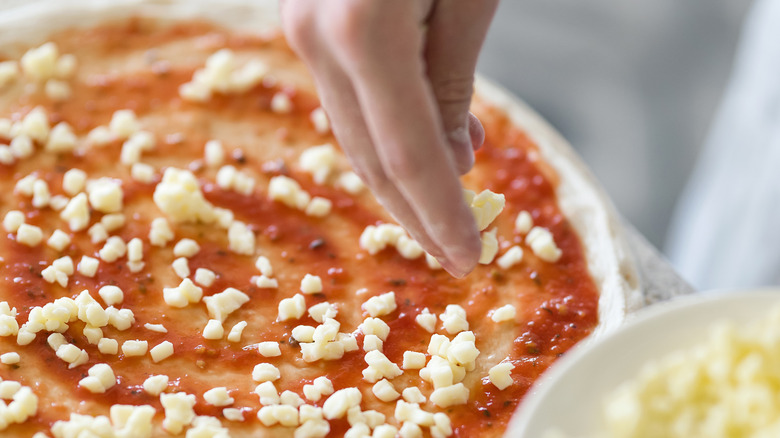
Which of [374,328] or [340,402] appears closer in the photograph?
[340,402]

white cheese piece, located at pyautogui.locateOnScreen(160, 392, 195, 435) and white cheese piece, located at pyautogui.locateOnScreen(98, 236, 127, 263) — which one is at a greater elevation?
white cheese piece, located at pyautogui.locateOnScreen(98, 236, 127, 263)

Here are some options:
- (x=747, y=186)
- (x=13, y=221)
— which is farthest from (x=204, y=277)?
(x=747, y=186)

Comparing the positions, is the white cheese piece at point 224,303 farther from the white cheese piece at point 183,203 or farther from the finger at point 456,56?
the finger at point 456,56

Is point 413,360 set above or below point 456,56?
below

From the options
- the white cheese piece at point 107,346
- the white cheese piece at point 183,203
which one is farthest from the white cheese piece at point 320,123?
the white cheese piece at point 107,346

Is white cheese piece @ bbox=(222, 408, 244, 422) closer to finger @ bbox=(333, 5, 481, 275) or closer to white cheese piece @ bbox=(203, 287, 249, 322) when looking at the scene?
white cheese piece @ bbox=(203, 287, 249, 322)

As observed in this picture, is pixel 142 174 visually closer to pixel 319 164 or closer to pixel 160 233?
pixel 160 233

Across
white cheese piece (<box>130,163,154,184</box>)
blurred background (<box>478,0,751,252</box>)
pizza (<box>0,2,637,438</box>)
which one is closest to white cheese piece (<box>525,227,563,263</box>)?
pizza (<box>0,2,637,438</box>)
